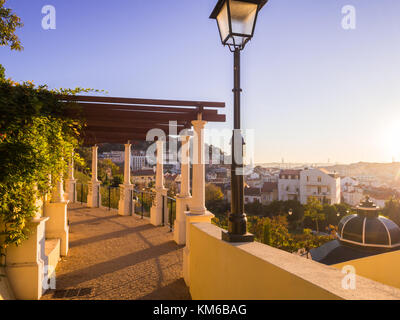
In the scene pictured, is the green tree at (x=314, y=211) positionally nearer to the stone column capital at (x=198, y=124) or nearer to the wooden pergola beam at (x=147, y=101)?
the stone column capital at (x=198, y=124)

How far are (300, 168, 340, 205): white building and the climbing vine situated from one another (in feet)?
171

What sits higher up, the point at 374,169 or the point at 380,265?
the point at 380,265

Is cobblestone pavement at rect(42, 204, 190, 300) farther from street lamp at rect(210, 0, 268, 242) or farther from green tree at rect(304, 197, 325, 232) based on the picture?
green tree at rect(304, 197, 325, 232)

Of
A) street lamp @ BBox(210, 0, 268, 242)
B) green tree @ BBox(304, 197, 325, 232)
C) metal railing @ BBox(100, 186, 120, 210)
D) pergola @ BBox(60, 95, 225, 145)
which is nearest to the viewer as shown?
street lamp @ BBox(210, 0, 268, 242)

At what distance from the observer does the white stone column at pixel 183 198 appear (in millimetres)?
6918

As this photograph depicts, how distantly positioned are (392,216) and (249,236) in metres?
36.7

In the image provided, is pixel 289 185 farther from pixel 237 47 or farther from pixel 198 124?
pixel 237 47

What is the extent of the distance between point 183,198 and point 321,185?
51166 millimetres

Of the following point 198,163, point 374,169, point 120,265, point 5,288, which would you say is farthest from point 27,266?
point 374,169

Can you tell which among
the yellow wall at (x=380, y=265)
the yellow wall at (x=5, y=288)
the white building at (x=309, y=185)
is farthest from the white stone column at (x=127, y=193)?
the white building at (x=309, y=185)

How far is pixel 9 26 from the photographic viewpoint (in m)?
4.74

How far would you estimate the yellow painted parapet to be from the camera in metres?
1.39

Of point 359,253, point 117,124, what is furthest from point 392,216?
point 117,124

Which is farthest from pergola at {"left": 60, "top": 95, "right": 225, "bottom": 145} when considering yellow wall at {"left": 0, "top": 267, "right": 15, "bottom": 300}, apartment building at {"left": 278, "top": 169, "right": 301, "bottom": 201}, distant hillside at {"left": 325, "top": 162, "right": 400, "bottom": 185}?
distant hillside at {"left": 325, "top": 162, "right": 400, "bottom": 185}
